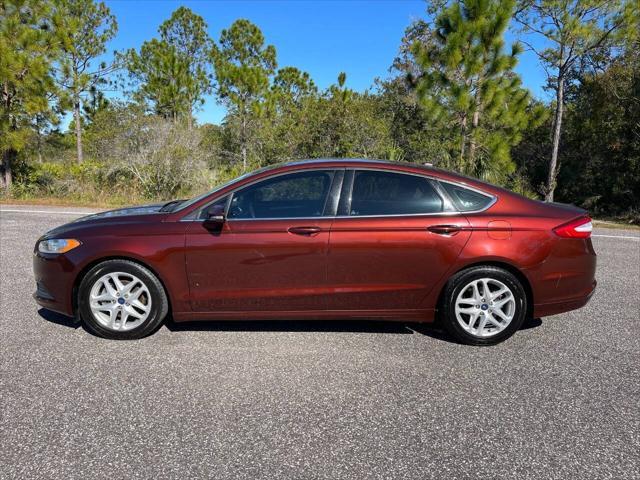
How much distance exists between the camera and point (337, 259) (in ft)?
12.2

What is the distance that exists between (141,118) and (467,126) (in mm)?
13130

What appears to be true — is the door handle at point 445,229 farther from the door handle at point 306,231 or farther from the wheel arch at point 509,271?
the door handle at point 306,231

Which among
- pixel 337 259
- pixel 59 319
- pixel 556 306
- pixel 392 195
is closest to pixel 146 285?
pixel 59 319

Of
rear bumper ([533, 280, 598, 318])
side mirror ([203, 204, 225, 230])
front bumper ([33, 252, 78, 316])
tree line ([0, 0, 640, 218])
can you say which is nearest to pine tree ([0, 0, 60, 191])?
tree line ([0, 0, 640, 218])

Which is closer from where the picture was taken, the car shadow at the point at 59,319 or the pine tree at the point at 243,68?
the car shadow at the point at 59,319

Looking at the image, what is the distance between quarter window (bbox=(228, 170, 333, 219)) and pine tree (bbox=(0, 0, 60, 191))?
15.8 metres

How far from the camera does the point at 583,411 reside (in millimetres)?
2855

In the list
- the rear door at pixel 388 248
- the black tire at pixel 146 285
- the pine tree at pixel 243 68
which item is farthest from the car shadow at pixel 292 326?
the pine tree at pixel 243 68

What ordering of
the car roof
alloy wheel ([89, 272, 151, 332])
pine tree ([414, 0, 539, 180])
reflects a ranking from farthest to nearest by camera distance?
pine tree ([414, 0, 539, 180]) < the car roof < alloy wheel ([89, 272, 151, 332])

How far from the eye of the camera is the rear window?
3.86m

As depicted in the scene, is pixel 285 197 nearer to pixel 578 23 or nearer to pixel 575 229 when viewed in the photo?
pixel 575 229

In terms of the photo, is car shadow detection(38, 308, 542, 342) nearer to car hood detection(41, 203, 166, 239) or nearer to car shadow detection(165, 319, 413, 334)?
car shadow detection(165, 319, 413, 334)

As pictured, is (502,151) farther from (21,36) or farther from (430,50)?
(21,36)

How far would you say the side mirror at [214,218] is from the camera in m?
3.70
